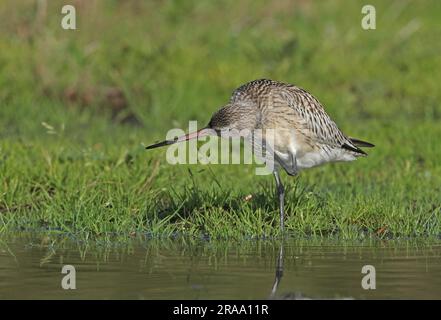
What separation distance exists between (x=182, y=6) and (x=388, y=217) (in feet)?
29.3

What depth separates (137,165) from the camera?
10.1 meters

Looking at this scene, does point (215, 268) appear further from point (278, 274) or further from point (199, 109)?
point (199, 109)

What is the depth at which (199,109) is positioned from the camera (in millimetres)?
14203

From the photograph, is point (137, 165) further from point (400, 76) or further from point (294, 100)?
point (400, 76)

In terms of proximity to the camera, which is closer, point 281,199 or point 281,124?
point 281,199

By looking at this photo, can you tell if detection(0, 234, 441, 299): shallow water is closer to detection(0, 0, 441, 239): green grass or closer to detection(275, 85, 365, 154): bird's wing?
detection(0, 0, 441, 239): green grass

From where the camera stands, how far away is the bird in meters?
8.69

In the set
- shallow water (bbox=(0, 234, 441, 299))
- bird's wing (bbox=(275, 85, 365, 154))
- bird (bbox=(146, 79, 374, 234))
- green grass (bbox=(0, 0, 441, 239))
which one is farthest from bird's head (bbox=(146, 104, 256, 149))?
shallow water (bbox=(0, 234, 441, 299))

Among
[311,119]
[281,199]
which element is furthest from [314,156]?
[281,199]

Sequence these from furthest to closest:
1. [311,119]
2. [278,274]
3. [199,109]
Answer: [199,109] < [311,119] < [278,274]

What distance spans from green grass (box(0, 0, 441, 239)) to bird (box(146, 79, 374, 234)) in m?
0.28

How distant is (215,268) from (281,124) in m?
1.96

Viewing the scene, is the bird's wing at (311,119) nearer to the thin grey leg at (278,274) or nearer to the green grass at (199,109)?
the green grass at (199,109)
